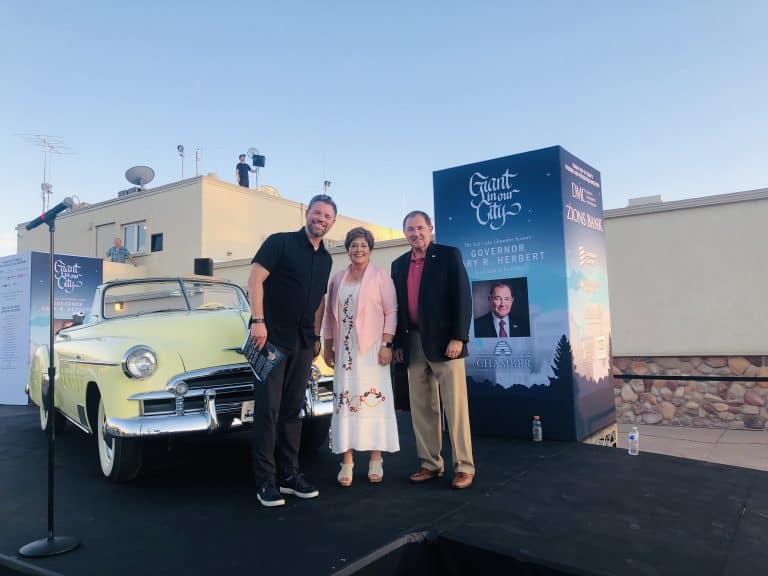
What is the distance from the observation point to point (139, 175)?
1703cm

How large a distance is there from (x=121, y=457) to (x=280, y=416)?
42.4 inches

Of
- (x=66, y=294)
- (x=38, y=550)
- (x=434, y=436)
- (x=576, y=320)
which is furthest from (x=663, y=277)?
(x=66, y=294)

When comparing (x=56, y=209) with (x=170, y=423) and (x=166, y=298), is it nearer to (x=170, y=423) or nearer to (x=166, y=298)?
(x=170, y=423)

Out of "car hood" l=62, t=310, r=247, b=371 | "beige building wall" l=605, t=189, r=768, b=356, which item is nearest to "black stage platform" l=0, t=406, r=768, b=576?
"car hood" l=62, t=310, r=247, b=371

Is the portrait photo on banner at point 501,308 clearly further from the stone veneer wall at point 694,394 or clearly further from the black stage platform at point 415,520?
the stone veneer wall at point 694,394

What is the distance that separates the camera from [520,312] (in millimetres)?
4793

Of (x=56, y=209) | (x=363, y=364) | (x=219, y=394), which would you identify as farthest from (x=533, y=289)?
(x=56, y=209)

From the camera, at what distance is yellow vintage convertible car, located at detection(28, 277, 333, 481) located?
3260 mm

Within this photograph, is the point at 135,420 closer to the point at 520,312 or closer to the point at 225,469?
the point at 225,469

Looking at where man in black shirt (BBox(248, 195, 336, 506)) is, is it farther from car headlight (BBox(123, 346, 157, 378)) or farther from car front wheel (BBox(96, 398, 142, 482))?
car front wheel (BBox(96, 398, 142, 482))

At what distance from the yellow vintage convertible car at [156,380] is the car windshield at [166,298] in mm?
28

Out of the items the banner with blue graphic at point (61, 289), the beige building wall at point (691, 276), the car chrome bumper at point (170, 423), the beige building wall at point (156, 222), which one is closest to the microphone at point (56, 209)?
the car chrome bumper at point (170, 423)

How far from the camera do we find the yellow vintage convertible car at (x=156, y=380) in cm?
326

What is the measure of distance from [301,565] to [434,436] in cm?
158
